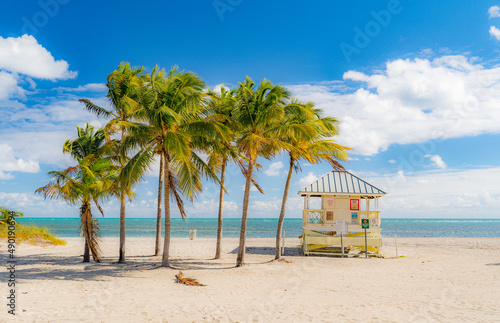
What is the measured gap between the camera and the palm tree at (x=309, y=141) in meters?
14.2

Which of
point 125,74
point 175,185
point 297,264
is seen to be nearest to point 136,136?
point 175,185

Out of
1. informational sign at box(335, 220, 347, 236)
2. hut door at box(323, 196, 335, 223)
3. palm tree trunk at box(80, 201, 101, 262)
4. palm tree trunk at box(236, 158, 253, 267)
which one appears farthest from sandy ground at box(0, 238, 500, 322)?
hut door at box(323, 196, 335, 223)

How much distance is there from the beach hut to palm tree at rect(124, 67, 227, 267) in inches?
265

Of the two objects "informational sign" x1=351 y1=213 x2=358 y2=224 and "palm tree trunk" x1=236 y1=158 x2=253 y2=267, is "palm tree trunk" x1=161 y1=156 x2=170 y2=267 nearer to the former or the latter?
"palm tree trunk" x1=236 y1=158 x2=253 y2=267

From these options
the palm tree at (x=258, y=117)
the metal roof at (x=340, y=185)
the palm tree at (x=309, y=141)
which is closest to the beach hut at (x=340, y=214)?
the metal roof at (x=340, y=185)

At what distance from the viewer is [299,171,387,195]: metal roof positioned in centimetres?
1811

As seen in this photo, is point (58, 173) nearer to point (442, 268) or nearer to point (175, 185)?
point (175, 185)

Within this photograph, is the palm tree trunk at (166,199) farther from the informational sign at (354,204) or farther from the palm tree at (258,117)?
the informational sign at (354,204)

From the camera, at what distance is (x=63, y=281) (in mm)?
10641

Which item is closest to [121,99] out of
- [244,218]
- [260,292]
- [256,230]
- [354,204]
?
[244,218]

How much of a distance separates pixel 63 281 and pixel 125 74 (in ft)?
26.6

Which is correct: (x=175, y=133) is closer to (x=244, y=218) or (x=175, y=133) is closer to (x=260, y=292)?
(x=244, y=218)

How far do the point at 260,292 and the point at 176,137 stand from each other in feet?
18.1

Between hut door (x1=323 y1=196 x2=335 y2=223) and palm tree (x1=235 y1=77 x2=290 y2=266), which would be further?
hut door (x1=323 y1=196 x2=335 y2=223)
